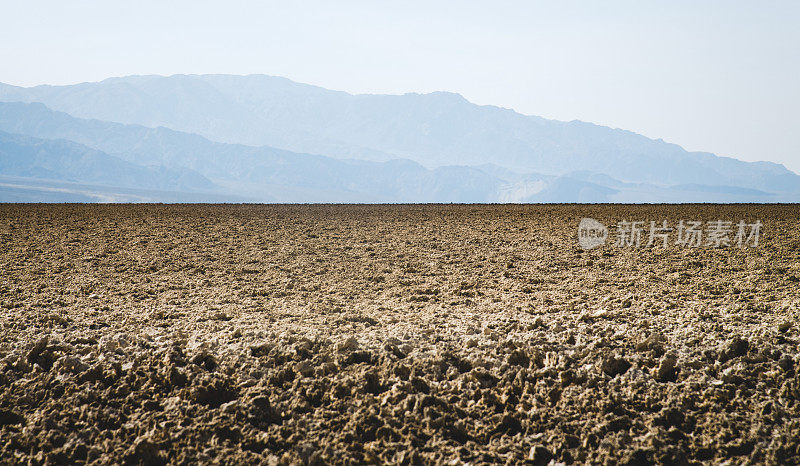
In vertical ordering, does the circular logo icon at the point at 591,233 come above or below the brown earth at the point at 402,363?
above

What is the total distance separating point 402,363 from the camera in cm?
419

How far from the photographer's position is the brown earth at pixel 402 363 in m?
3.29

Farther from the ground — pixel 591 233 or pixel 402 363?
pixel 591 233

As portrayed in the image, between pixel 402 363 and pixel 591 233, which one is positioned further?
pixel 591 233

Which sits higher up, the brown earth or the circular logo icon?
the circular logo icon

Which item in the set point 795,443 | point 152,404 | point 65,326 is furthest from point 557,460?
point 65,326

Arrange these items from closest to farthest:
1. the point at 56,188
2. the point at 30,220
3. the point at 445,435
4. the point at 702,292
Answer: the point at 445,435 < the point at 702,292 < the point at 30,220 < the point at 56,188

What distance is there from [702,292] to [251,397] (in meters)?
4.91

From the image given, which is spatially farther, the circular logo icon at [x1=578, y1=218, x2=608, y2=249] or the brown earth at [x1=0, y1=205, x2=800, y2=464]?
the circular logo icon at [x1=578, y1=218, x2=608, y2=249]

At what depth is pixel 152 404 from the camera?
12.3 ft

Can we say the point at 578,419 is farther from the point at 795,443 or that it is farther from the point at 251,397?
the point at 251,397

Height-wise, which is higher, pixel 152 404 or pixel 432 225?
pixel 432 225

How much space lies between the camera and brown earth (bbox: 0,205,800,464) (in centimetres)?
329

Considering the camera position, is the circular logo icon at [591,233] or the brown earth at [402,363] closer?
the brown earth at [402,363]
